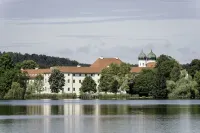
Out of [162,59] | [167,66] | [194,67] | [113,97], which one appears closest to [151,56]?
[194,67]

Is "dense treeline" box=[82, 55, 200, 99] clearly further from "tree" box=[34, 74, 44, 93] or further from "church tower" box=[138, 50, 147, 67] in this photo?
"church tower" box=[138, 50, 147, 67]

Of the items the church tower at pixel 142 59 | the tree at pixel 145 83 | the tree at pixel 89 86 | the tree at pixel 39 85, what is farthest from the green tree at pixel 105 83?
the church tower at pixel 142 59

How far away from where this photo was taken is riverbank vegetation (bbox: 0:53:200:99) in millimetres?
97125

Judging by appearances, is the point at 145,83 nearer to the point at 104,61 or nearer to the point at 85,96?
the point at 85,96

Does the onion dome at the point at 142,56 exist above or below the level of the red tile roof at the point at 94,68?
above

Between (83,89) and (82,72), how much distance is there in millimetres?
16292

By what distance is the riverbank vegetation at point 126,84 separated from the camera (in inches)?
3824

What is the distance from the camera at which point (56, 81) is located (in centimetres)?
12481

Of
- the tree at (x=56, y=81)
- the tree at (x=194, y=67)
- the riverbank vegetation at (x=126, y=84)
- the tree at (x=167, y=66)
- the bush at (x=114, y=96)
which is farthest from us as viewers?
the tree at (x=56, y=81)

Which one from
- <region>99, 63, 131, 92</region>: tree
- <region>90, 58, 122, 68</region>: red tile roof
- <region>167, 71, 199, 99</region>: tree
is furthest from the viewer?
<region>90, 58, 122, 68</region>: red tile roof

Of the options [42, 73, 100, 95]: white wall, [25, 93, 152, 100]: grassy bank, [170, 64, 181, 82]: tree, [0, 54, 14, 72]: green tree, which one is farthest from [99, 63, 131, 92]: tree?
[42, 73, 100, 95]: white wall

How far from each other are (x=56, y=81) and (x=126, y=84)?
21.8 metres

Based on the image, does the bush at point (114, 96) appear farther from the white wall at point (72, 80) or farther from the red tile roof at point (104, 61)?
the red tile roof at point (104, 61)

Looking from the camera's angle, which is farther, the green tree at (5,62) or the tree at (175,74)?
the green tree at (5,62)
